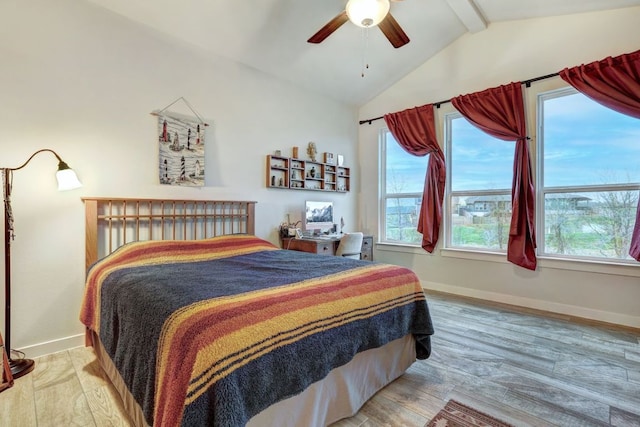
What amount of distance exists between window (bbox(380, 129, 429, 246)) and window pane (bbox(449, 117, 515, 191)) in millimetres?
434

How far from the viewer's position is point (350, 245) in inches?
147

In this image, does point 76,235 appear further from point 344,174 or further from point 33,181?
point 344,174

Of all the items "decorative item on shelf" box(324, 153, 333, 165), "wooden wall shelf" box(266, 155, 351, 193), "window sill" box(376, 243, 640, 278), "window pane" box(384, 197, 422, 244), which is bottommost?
"window sill" box(376, 243, 640, 278)

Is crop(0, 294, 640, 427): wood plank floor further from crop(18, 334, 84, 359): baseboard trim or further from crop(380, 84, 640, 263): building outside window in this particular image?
crop(380, 84, 640, 263): building outside window

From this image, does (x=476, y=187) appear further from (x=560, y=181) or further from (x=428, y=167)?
(x=560, y=181)

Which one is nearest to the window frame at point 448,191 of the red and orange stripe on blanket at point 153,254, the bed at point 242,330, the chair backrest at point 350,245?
the chair backrest at point 350,245

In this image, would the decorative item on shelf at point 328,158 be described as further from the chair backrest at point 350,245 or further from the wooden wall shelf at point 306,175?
the chair backrest at point 350,245

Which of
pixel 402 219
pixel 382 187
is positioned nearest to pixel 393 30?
pixel 382 187

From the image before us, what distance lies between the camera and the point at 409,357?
205cm

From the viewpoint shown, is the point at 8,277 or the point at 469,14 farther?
the point at 469,14

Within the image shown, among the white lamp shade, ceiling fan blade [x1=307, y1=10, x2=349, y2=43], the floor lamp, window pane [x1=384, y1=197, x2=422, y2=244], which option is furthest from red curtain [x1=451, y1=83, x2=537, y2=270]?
the floor lamp

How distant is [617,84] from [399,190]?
2.45 meters

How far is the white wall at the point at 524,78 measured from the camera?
9.54 ft

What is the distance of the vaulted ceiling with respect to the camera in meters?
2.78
